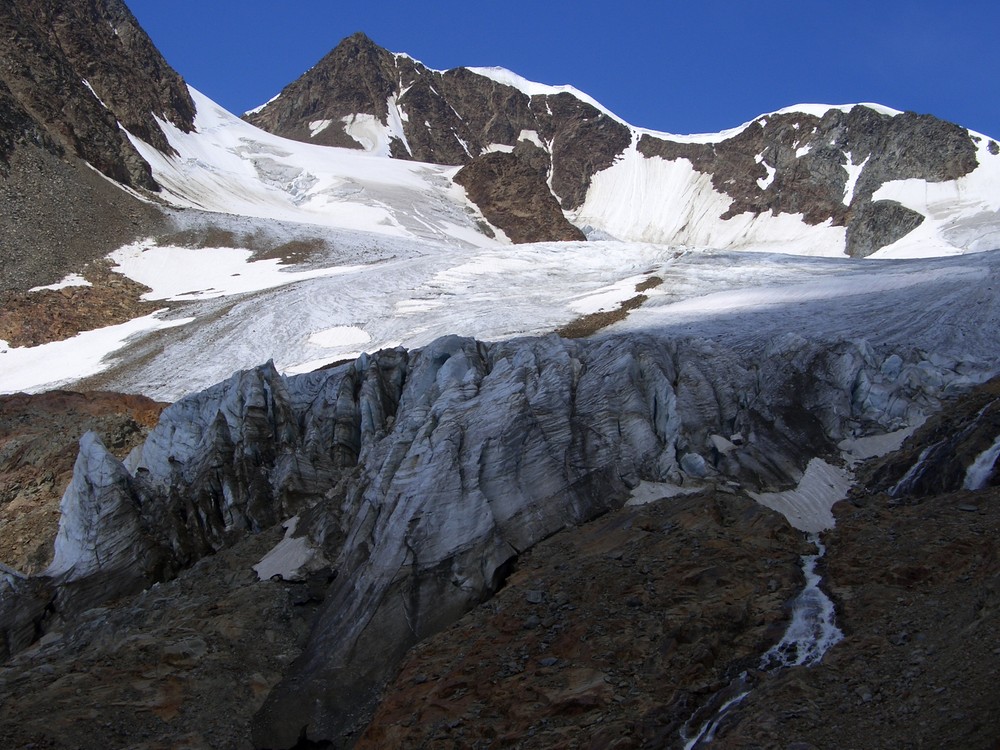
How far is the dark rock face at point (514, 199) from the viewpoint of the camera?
385 feet

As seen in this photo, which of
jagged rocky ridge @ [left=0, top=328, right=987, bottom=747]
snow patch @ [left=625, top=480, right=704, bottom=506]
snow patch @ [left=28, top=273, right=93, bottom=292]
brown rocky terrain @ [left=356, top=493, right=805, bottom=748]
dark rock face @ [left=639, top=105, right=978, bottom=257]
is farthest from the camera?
dark rock face @ [left=639, top=105, right=978, bottom=257]

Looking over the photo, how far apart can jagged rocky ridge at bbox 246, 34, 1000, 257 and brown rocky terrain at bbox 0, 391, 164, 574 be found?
8451 cm

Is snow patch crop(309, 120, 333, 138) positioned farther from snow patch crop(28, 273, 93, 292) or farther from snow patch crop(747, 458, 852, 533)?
snow patch crop(747, 458, 852, 533)

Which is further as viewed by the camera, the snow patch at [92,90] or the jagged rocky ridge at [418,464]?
the snow patch at [92,90]

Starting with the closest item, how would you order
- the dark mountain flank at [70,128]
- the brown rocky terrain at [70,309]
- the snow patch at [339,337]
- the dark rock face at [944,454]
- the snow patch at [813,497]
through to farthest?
the dark rock face at [944,454] → the snow patch at [813,497] → the snow patch at [339,337] → the brown rocky terrain at [70,309] → the dark mountain flank at [70,128]

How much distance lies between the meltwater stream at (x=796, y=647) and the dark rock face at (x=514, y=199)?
338ft

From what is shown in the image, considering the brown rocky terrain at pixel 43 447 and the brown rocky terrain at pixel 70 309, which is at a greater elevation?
the brown rocky terrain at pixel 70 309

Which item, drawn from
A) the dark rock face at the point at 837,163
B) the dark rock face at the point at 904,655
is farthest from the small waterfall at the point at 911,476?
the dark rock face at the point at 837,163

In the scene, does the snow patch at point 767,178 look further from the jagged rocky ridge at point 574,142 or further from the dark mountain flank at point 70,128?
the dark mountain flank at point 70,128

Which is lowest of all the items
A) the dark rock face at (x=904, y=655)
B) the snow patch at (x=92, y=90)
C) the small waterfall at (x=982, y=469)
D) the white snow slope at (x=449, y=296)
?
the dark rock face at (x=904, y=655)

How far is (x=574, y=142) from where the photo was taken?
522ft

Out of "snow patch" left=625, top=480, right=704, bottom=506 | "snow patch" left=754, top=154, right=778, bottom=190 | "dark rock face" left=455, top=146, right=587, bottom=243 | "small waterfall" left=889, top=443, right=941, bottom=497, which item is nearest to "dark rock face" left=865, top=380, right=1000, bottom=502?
"small waterfall" left=889, top=443, right=941, bottom=497

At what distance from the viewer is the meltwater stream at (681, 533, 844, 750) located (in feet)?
33.2

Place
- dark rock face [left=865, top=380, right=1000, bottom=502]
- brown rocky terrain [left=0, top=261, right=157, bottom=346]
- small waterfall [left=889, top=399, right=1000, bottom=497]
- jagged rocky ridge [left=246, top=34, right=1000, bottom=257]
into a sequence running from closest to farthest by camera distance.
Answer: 1. dark rock face [left=865, top=380, right=1000, bottom=502]
2. small waterfall [left=889, top=399, right=1000, bottom=497]
3. brown rocky terrain [left=0, top=261, right=157, bottom=346]
4. jagged rocky ridge [left=246, top=34, right=1000, bottom=257]
